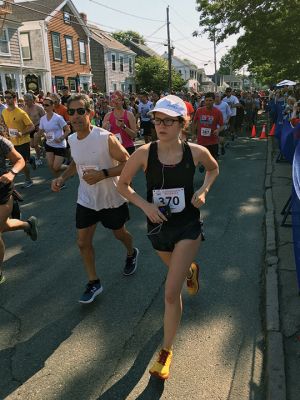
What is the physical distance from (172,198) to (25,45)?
3050cm

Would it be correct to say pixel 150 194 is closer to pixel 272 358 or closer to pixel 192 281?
pixel 192 281

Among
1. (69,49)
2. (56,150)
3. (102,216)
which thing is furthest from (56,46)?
(102,216)

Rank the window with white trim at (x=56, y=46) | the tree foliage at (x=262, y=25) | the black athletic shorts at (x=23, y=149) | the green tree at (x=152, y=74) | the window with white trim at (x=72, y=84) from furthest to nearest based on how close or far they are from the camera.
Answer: the green tree at (x=152, y=74)
the window with white trim at (x=72, y=84)
the window with white trim at (x=56, y=46)
the tree foliage at (x=262, y=25)
the black athletic shorts at (x=23, y=149)

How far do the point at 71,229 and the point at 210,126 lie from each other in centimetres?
432

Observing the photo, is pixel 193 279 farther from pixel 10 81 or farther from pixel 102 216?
pixel 10 81

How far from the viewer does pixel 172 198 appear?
2.97 metres

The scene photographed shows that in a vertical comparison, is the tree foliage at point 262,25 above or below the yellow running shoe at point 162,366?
above

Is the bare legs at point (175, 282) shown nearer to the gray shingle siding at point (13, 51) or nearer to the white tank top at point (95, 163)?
the white tank top at point (95, 163)

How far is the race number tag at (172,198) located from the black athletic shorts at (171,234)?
0.14m

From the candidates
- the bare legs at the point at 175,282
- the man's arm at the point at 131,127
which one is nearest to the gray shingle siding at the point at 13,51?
the man's arm at the point at 131,127

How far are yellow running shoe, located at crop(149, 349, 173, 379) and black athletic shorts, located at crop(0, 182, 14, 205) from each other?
2.33 meters

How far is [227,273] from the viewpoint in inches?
181

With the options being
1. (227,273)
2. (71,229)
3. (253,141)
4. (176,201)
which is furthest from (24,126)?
(253,141)

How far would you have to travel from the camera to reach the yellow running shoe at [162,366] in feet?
9.34
